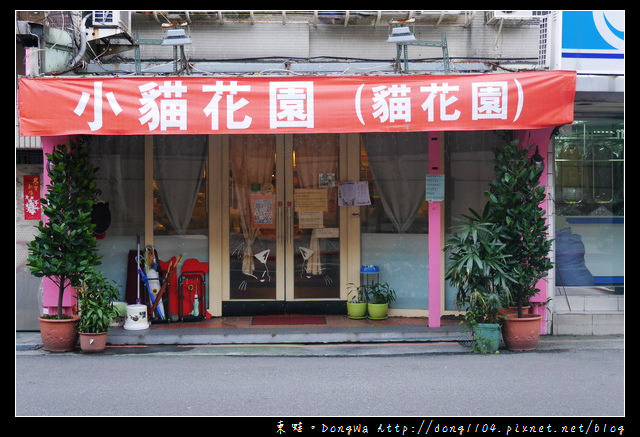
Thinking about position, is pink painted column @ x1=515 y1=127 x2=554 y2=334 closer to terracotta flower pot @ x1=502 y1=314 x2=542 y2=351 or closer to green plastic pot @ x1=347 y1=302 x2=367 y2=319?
terracotta flower pot @ x1=502 y1=314 x2=542 y2=351

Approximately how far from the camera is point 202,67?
33.4ft

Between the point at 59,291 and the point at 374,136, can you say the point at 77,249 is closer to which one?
the point at 59,291

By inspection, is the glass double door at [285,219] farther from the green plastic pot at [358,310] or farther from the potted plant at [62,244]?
the potted plant at [62,244]

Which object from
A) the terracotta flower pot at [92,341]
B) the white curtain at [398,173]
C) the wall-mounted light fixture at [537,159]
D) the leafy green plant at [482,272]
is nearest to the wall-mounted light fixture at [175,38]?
the white curtain at [398,173]

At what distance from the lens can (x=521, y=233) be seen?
27.8 ft

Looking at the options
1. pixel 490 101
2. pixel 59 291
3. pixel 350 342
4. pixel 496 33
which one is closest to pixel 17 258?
pixel 59 291

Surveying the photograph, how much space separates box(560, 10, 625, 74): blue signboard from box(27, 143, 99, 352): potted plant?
272 inches

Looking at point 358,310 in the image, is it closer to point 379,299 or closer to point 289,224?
point 379,299

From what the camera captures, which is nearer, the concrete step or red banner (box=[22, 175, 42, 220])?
the concrete step

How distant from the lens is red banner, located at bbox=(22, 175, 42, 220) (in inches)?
379

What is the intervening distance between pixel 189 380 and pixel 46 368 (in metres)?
1.88

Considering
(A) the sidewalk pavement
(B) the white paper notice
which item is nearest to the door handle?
(B) the white paper notice

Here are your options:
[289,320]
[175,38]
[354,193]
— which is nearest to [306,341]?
[289,320]

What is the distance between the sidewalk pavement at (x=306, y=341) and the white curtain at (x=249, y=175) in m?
1.51
